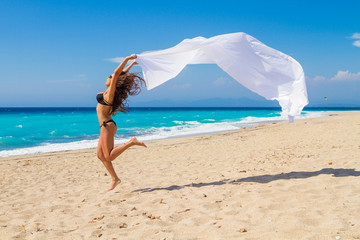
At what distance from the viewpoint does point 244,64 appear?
218 inches

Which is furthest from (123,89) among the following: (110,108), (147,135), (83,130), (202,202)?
(83,130)

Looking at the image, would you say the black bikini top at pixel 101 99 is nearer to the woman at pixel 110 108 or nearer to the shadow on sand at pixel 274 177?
the woman at pixel 110 108

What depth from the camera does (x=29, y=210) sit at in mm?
4062

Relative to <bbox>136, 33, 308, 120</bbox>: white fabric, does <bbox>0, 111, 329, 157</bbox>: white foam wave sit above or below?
below

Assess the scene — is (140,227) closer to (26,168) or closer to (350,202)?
(350,202)

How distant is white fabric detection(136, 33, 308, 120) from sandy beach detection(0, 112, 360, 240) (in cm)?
166

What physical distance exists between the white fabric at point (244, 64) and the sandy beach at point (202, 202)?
166 cm

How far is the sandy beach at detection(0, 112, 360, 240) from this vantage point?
2803 millimetres

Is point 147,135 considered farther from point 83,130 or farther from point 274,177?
point 274,177

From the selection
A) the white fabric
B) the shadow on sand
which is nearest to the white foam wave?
the white fabric

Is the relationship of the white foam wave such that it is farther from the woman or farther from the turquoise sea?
the woman

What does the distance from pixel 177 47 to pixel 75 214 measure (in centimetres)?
353

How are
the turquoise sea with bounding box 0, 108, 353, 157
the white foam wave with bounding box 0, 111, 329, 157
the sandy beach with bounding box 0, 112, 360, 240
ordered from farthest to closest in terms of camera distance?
the turquoise sea with bounding box 0, 108, 353, 157, the white foam wave with bounding box 0, 111, 329, 157, the sandy beach with bounding box 0, 112, 360, 240

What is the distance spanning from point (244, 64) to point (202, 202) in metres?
3.01
